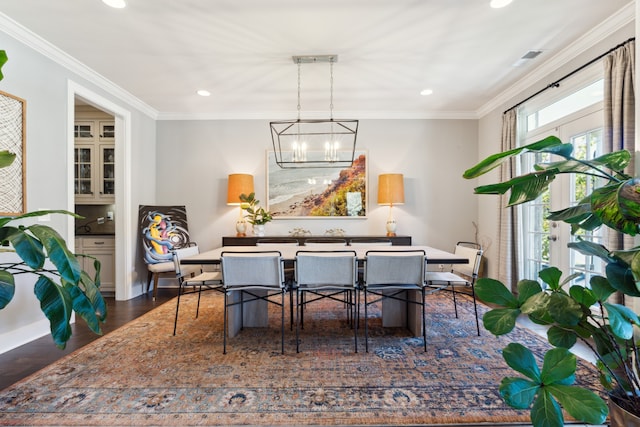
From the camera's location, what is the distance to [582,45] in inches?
111

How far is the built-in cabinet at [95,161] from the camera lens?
173 inches

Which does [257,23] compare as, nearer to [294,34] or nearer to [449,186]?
[294,34]

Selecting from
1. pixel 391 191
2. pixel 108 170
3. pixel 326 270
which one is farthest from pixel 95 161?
pixel 391 191

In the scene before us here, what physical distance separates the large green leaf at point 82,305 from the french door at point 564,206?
3304 mm

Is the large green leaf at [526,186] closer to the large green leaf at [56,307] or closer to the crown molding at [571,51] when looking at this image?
the large green leaf at [56,307]

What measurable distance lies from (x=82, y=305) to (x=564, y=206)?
13.1 feet

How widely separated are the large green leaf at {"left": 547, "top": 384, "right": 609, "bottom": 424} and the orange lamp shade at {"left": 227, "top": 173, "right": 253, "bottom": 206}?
4.16 m

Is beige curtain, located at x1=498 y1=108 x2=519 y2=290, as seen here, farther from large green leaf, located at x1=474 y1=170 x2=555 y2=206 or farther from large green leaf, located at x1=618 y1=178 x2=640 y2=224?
large green leaf, located at x1=618 y1=178 x2=640 y2=224

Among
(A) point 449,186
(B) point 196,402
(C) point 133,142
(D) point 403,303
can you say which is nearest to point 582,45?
(A) point 449,186

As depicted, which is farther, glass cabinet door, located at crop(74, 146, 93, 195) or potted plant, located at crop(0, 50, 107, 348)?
glass cabinet door, located at crop(74, 146, 93, 195)

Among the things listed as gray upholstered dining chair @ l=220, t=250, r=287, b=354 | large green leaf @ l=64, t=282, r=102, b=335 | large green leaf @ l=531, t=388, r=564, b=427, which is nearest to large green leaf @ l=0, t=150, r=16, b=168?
large green leaf @ l=64, t=282, r=102, b=335

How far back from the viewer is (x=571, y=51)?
294 cm

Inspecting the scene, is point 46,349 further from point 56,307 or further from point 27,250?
point 27,250

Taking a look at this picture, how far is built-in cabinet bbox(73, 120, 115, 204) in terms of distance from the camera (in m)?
4.39
